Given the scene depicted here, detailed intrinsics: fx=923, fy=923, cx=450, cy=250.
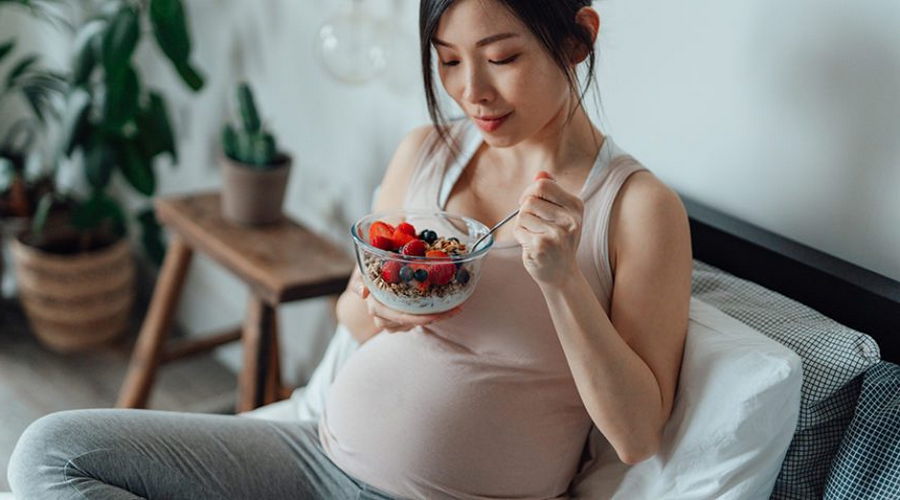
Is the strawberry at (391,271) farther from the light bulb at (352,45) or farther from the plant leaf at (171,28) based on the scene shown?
the plant leaf at (171,28)

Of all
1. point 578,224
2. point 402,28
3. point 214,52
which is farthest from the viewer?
point 214,52

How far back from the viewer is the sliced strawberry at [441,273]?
1.11 metres

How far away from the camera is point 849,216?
1.27 meters

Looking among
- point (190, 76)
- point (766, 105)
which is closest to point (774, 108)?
point (766, 105)

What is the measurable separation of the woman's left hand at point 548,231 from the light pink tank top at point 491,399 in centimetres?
14

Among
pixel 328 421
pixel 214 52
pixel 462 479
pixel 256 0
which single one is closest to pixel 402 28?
pixel 256 0

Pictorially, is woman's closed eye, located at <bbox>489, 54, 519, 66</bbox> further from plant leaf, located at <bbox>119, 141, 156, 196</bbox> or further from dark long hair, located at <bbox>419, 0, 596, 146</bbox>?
plant leaf, located at <bbox>119, 141, 156, 196</bbox>

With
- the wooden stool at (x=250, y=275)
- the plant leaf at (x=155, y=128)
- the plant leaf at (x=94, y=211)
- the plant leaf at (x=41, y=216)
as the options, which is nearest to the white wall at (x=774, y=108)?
the wooden stool at (x=250, y=275)

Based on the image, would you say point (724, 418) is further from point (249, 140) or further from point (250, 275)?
point (249, 140)

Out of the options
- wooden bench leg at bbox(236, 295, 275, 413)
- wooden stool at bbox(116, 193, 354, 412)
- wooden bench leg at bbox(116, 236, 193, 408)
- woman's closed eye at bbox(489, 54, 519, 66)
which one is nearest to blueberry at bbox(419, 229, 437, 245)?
woman's closed eye at bbox(489, 54, 519, 66)

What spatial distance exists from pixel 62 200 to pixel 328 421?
5.51 feet

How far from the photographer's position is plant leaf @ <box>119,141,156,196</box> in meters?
2.49

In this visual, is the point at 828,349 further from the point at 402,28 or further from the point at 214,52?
the point at 214,52

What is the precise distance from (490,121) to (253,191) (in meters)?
1.02
